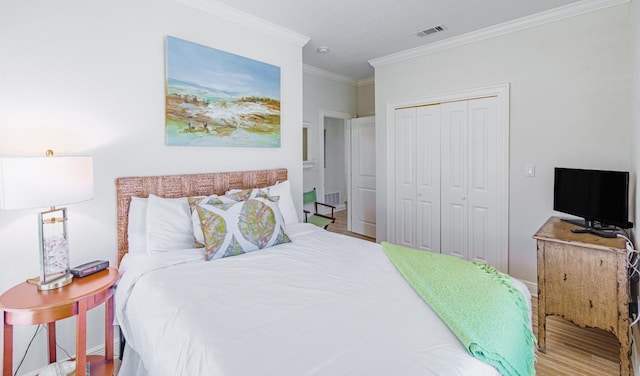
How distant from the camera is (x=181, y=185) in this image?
2.57 metres

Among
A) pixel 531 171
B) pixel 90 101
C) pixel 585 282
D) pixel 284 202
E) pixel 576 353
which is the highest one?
pixel 90 101

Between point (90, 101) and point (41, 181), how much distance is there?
2.61ft

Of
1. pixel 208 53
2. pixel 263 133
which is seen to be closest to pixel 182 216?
pixel 263 133

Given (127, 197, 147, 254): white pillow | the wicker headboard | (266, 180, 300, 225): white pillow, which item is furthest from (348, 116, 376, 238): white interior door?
(127, 197, 147, 254): white pillow

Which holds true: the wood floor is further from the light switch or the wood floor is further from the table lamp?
the table lamp

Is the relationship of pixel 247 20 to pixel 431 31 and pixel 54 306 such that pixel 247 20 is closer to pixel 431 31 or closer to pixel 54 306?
pixel 431 31

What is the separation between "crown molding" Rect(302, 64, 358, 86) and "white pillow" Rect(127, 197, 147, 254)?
3.28 meters

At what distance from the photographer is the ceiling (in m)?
2.76

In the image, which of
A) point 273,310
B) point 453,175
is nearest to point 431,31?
point 453,175

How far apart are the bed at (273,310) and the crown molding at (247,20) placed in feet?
4.89

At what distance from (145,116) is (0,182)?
1.05 metres

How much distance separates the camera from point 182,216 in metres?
2.28

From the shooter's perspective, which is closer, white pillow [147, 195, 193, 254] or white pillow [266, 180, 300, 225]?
white pillow [147, 195, 193, 254]

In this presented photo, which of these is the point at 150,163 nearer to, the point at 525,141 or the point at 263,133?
the point at 263,133
